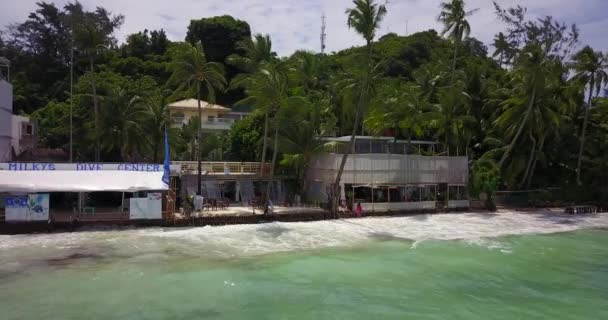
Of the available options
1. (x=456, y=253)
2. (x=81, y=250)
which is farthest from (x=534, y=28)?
(x=81, y=250)

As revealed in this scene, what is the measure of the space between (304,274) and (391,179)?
16.9 meters

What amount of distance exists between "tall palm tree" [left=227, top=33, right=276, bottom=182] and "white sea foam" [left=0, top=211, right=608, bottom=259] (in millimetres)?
8411

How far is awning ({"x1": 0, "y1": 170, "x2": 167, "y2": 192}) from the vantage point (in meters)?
27.6

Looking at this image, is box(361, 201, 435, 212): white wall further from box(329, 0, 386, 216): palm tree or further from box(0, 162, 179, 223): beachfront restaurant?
box(0, 162, 179, 223): beachfront restaurant

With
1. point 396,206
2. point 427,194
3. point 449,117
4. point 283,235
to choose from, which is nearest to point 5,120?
point 283,235

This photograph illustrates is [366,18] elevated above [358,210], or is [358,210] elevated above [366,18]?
[366,18]

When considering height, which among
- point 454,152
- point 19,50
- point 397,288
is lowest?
point 397,288

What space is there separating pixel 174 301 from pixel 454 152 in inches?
1374

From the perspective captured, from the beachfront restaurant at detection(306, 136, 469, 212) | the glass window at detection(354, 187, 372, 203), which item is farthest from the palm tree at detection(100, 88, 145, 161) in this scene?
the glass window at detection(354, 187, 372, 203)

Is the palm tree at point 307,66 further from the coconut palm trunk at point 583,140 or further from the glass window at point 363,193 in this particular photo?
the coconut palm trunk at point 583,140

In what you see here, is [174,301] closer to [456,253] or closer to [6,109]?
[456,253]

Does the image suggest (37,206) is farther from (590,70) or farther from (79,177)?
(590,70)

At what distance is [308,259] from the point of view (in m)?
23.2

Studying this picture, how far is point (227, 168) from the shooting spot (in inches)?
1410
